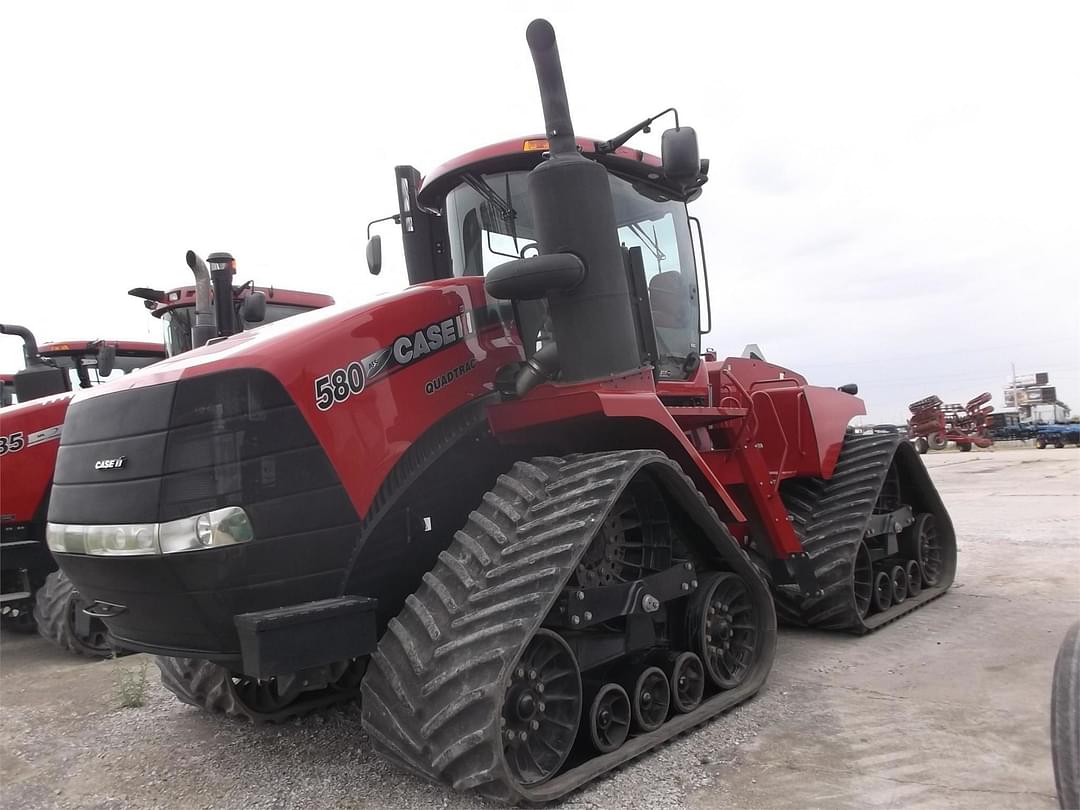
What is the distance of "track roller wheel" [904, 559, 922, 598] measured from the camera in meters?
6.27

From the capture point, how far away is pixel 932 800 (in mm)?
2971

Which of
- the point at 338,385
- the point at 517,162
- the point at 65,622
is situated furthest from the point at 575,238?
the point at 65,622

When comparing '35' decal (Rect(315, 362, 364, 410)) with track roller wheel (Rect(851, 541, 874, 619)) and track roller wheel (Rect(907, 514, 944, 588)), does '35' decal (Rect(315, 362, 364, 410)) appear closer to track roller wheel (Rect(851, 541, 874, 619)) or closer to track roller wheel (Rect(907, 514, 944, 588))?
track roller wheel (Rect(851, 541, 874, 619))

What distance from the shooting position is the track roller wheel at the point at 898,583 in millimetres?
6016

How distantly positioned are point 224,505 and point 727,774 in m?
2.18

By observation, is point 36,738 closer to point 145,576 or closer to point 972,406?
point 145,576

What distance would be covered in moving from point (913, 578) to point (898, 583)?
13.7 inches

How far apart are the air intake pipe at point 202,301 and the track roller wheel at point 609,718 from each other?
2.70m

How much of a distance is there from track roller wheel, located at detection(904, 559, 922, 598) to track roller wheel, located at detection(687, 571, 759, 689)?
2535mm

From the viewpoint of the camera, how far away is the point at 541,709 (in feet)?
10.2

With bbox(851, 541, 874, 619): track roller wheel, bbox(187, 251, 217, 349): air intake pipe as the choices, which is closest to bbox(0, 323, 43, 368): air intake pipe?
bbox(187, 251, 217, 349): air intake pipe

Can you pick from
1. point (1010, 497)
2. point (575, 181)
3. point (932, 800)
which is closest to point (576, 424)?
point (575, 181)

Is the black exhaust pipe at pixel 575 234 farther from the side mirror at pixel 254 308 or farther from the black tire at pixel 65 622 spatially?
the black tire at pixel 65 622

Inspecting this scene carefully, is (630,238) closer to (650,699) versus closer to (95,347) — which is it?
(650,699)
